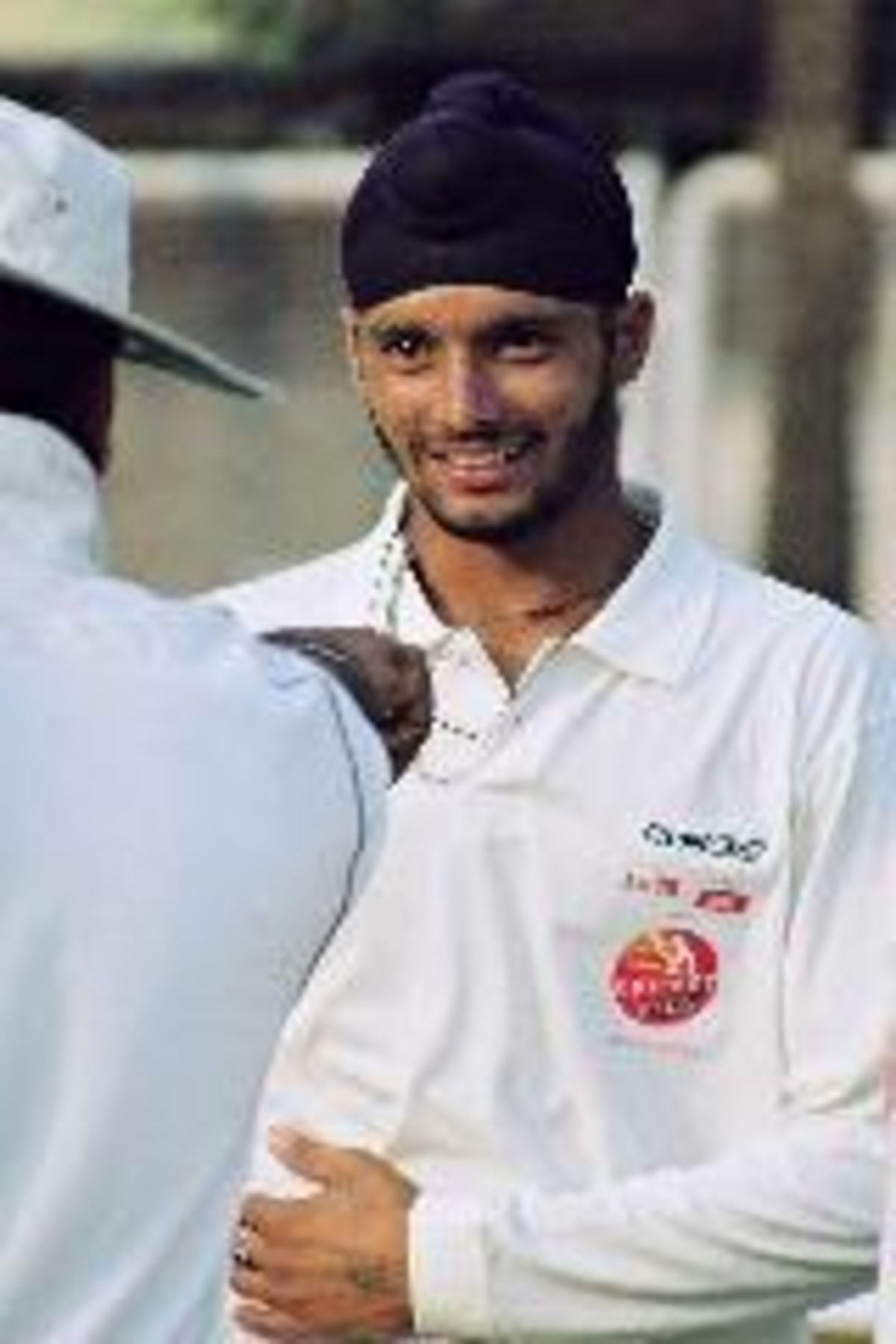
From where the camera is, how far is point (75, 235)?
391cm

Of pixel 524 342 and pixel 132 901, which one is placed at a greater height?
pixel 524 342

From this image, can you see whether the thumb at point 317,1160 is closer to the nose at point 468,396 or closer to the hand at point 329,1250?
the hand at point 329,1250

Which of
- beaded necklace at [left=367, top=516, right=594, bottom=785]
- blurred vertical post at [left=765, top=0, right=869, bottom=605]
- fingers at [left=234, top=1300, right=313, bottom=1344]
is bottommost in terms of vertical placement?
blurred vertical post at [left=765, top=0, right=869, bottom=605]

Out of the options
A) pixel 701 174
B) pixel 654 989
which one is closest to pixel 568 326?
pixel 654 989

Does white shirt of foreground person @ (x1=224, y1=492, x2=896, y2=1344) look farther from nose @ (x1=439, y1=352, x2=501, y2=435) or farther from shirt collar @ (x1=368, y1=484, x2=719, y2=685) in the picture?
nose @ (x1=439, y1=352, x2=501, y2=435)

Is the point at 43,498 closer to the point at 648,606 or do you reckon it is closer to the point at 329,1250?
the point at 329,1250

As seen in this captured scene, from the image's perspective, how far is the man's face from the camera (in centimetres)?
530

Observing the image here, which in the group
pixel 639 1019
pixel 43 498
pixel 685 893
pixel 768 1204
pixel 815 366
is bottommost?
pixel 815 366

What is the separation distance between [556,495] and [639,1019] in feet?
1.59

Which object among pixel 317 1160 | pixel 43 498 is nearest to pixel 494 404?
pixel 317 1160

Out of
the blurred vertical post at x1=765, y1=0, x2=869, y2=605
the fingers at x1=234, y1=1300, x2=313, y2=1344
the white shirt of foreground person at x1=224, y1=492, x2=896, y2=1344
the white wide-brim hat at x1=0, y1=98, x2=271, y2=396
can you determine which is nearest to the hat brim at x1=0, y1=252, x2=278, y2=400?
the white wide-brim hat at x1=0, y1=98, x2=271, y2=396

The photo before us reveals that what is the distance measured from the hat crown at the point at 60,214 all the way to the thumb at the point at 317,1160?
1.32m

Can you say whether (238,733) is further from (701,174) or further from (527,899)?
(701,174)

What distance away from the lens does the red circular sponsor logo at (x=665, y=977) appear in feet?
17.0
